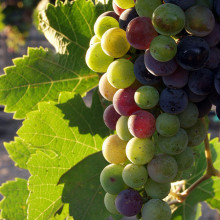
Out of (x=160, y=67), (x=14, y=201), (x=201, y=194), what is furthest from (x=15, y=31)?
(x=160, y=67)

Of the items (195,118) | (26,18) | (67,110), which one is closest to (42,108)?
(67,110)

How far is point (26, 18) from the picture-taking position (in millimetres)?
2658

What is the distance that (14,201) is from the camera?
2.84 ft

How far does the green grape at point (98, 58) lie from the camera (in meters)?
0.53

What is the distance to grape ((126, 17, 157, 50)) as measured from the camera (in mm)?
450

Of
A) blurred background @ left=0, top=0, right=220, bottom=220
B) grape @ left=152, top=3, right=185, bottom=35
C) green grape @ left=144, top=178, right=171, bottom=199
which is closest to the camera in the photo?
grape @ left=152, top=3, right=185, bottom=35

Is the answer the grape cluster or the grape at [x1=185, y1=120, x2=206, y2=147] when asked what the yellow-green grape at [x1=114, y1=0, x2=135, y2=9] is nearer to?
the grape cluster

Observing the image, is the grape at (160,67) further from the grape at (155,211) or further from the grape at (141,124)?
the grape at (155,211)

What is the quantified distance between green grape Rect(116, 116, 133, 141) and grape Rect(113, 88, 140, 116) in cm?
2

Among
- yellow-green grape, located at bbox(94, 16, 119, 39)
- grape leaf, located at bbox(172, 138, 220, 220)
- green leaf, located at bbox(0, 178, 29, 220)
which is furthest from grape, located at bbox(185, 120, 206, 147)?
green leaf, located at bbox(0, 178, 29, 220)

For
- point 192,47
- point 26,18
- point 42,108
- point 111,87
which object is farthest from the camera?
point 26,18

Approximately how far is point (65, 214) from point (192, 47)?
0.51m

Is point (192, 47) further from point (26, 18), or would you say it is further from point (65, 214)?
point (26, 18)

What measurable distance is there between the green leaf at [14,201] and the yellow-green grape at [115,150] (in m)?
0.39
